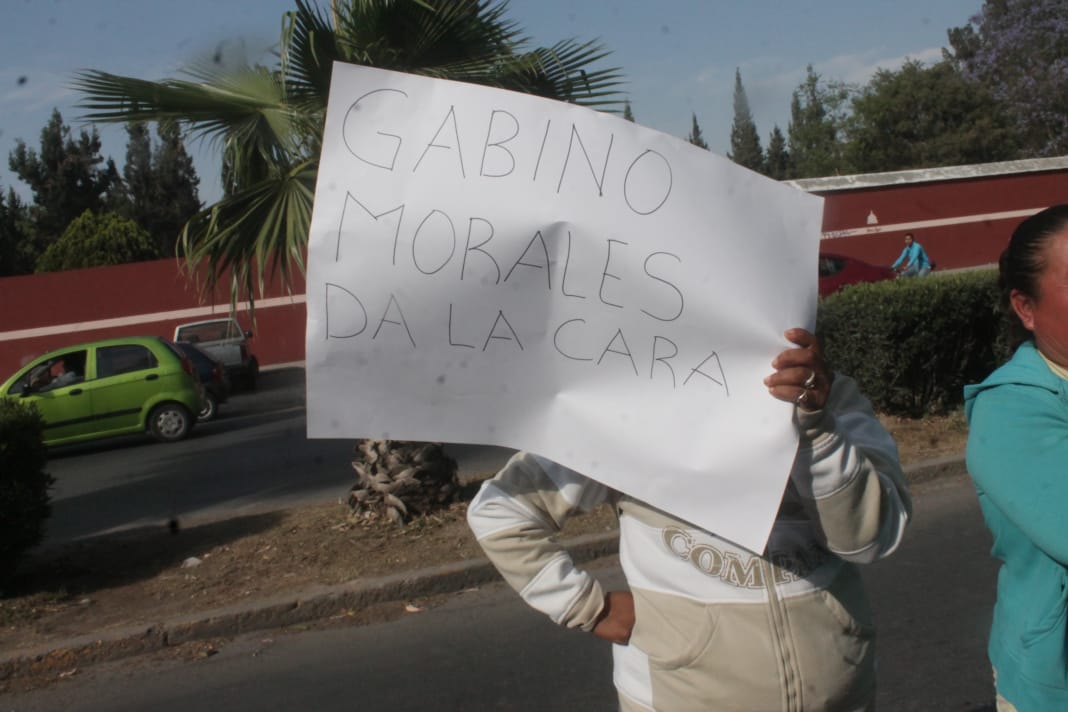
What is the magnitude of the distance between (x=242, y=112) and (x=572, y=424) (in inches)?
210

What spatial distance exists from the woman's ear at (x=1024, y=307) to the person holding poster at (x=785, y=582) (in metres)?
0.34

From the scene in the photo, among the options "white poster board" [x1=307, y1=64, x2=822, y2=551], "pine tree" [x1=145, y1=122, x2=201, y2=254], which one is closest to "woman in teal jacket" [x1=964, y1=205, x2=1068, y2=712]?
"white poster board" [x1=307, y1=64, x2=822, y2=551]

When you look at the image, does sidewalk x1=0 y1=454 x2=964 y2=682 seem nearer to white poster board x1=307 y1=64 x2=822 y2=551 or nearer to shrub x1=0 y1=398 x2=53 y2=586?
shrub x1=0 y1=398 x2=53 y2=586

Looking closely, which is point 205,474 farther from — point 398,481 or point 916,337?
point 916,337

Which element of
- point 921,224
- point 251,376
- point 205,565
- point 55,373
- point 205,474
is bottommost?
point 251,376

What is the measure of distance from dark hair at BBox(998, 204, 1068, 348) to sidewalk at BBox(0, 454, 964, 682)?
4477mm

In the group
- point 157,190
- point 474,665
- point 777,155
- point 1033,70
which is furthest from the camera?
point 777,155

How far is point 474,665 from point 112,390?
1140cm

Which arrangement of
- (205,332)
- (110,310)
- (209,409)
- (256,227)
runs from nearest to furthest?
(256,227), (209,409), (205,332), (110,310)

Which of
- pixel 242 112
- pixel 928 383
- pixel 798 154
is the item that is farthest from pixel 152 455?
pixel 798 154

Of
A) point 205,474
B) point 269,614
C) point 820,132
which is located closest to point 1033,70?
point 820,132

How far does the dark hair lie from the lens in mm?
1857

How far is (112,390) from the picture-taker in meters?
14.7

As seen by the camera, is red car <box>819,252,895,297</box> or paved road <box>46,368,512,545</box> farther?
red car <box>819,252,895,297</box>
